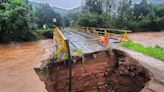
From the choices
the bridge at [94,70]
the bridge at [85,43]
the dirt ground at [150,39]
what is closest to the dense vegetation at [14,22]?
the bridge at [85,43]

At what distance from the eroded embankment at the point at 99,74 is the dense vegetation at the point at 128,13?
753 inches

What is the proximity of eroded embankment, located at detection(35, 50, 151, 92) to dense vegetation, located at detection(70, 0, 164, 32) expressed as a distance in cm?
1913

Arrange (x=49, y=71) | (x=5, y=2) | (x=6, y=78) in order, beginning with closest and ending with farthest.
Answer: (x=49, y=71) < (x=6, y=78) < (x=5, y=2)

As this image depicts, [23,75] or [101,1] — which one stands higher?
[101,1]

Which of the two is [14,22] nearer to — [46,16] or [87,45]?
[87,45]

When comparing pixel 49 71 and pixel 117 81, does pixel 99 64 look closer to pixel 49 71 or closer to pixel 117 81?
pixel 117 81

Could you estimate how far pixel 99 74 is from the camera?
7.20 metres

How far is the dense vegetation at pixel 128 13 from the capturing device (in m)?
27.6

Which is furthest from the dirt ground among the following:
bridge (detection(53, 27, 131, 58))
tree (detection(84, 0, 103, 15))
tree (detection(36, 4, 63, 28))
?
tree (detection(36, 4, 63, 28))

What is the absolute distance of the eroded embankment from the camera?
650cm

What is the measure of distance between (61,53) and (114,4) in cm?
2374

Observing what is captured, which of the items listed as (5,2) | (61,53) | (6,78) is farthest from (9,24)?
(61,53)

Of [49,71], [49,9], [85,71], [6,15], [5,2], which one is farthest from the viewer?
[49,9]

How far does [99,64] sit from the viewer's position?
23.3 ft
